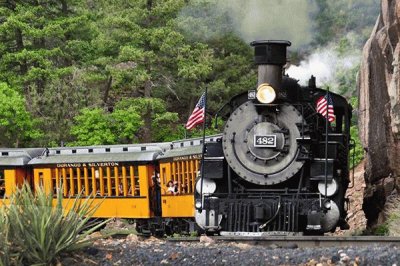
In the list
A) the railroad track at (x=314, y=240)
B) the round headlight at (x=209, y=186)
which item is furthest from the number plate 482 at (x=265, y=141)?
the railroad track at (x=314, y=240)

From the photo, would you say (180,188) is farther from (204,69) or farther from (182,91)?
(182,91)

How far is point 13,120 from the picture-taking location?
34156mm

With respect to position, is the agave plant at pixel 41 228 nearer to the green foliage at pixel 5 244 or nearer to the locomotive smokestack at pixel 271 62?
the green foliage at pixel 5 244

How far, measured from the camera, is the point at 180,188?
18.4 metres

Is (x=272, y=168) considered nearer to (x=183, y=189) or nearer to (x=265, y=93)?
(x=265, y=93)

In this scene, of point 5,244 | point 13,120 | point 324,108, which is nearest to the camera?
point 5,244

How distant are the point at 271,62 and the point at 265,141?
1.22 m

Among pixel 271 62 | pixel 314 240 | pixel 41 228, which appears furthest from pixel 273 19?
pixel 41 228

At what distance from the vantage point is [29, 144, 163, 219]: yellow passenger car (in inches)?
769

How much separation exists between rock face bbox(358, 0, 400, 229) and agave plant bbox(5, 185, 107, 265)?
21.0ft

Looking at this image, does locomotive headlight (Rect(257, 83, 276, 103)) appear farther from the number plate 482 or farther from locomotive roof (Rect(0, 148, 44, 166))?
locomotive roof (Rect(0, 148, 44, 166))

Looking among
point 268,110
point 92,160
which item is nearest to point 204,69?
point 92,160

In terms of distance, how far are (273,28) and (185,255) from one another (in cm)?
818

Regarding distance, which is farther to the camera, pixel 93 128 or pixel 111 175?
pixel 93 128
